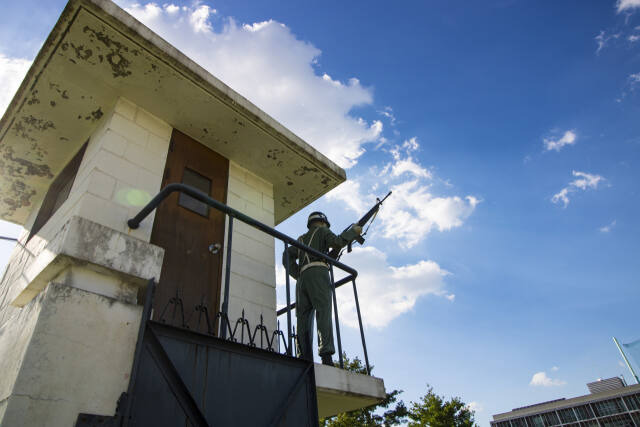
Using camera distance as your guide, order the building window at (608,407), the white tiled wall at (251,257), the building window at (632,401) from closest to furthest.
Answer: the white tiled wall at (251,257), the building window at (632,401), the building window at (608,407)

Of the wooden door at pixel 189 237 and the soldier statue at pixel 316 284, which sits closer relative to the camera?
the wooden door at pixel 189 237

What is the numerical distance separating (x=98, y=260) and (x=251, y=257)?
238 centimetres

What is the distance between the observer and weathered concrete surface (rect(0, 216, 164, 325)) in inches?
101

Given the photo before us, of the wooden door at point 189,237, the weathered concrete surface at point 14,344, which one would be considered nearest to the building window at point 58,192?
the wooden door at point 189,237

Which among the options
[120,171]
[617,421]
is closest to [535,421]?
[617,421]

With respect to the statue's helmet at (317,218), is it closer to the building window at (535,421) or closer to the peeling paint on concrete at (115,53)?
the peeling paint on concrete at (115,53)

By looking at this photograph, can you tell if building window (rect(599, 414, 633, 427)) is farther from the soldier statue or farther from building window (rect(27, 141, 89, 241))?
building window (rect(27, 141, 89, 241))

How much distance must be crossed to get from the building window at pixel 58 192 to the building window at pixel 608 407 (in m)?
83.9

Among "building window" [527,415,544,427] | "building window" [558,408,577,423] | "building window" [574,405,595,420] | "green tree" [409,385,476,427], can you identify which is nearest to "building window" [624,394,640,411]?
"building window" [574,405,595,420]

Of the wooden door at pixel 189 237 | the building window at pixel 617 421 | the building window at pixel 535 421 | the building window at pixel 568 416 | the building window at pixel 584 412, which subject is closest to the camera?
the wooden door at pixel 189 237

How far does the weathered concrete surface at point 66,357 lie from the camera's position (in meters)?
2.01

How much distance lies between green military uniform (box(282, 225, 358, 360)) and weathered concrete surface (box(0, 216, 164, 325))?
153 cm

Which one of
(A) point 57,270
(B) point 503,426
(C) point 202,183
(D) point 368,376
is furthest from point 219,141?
(B) point 503,426

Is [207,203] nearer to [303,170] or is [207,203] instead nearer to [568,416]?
[303,170]
